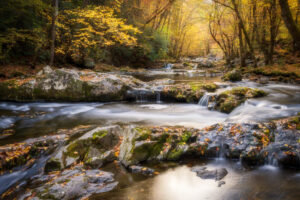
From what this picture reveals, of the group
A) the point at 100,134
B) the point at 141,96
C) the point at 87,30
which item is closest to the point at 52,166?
the point at 100,134

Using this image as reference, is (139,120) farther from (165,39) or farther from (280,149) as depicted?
(165,39)

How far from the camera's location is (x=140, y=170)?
3623 millimetres

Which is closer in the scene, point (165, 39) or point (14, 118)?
point (14, 118)

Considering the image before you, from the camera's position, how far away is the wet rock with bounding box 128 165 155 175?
3584 mm

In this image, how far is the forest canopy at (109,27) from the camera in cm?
1016

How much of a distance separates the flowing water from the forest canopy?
3.00m

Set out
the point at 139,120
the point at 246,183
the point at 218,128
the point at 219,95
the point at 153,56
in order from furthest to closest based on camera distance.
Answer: the point at 153,56, the point at 219,95, the point at 139,120, the point at 218,128, the point at 246,183

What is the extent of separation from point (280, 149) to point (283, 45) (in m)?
20.4

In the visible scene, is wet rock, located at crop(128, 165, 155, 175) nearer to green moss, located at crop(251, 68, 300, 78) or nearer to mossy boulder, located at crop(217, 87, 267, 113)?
mossy boulder, located at crop(217, 87, 267, 113)

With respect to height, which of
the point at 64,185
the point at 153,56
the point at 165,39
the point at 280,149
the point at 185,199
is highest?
the point at 165,39

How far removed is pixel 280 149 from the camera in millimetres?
3703

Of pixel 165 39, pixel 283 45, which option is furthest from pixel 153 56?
pixel 283 45

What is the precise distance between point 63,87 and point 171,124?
557cm

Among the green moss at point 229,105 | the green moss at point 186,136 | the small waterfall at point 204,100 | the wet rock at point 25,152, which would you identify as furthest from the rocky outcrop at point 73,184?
the small waterfall at point 204,100
